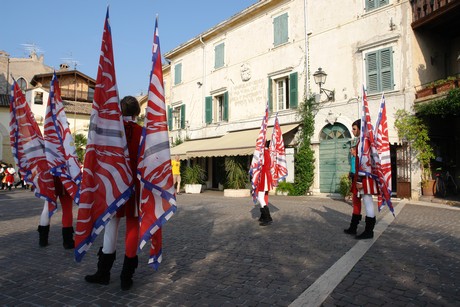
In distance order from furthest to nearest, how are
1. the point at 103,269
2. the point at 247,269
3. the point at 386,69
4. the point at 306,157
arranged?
the point at 306,157 → the point at 386,69 → the point at 247,269 → the point at 103,269

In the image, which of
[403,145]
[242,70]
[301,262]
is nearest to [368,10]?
[403,145]

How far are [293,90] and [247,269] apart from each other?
12624 mm

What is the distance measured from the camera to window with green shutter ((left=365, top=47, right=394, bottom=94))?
1243 centimetres

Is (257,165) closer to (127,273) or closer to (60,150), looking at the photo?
(60,150)

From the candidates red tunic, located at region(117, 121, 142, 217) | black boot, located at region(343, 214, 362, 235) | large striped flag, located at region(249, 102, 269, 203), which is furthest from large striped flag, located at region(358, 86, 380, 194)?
red tunic, located at region(117, 121, 142, 217)

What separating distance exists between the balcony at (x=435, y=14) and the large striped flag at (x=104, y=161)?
467 inches

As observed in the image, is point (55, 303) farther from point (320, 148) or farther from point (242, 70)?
point (242, 70)

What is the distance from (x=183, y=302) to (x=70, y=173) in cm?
274

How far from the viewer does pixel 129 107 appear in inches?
138

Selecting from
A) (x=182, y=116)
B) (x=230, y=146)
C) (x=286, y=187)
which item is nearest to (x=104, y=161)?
(x=230, y=146)

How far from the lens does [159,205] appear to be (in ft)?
10.1

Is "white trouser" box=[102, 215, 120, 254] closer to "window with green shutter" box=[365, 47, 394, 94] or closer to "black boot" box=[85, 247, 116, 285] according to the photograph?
"black boot" box=[85, 247, 116, 285]

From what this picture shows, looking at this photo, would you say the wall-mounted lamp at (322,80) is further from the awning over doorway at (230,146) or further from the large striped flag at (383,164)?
the large striped flag at (383,164)

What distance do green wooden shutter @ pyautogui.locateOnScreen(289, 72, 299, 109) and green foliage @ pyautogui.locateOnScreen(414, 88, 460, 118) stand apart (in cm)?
536
